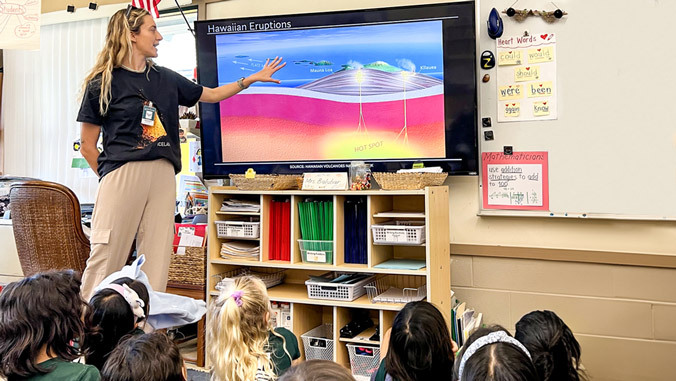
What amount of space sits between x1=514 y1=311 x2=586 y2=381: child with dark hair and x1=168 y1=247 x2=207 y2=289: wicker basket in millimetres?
1807

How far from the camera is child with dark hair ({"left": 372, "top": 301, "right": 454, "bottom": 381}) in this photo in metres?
1.61

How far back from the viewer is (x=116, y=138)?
2629 mm

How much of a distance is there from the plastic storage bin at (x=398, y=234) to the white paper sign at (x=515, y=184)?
0.46 m

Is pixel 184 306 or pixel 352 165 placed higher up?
pixel 352 165

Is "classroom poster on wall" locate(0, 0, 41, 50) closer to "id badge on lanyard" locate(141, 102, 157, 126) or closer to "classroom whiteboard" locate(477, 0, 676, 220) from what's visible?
"id badge on lanyard" locate(141, 102, 157, 126)

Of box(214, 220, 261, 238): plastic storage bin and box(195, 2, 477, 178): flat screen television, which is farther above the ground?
box(195, 2, 477, 178): flat screen television

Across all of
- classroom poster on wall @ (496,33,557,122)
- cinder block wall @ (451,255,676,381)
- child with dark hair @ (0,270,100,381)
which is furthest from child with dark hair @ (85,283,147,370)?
classroom poster on wall @ (496,33,557,122)

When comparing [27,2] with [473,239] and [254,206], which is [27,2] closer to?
[254,206]

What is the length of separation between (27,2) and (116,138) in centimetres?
115

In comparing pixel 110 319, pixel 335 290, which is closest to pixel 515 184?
pixel 335 290

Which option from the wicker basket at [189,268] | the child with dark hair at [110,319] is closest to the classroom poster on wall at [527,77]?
the wicker basket at [189,268]

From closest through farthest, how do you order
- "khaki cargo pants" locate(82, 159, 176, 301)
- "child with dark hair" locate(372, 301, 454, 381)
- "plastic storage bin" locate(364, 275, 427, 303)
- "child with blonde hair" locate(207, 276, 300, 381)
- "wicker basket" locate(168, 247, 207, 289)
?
"child with dark hair" locate(372, 301, 454, 381)
"child with blonde hair" locate(207, 276, 300, 381)
"khaki cargo pants" locate(82, 159, 176, 301)
"plastic storage bin" locate(364, 275, 427, 303)
"wicker basket" locate(168, 247, 207, 289)

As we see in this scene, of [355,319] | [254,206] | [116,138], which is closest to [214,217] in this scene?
[254,206]

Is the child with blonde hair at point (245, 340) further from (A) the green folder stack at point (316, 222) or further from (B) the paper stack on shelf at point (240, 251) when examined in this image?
(B) the paper stack on shelf at point (240, 251)
